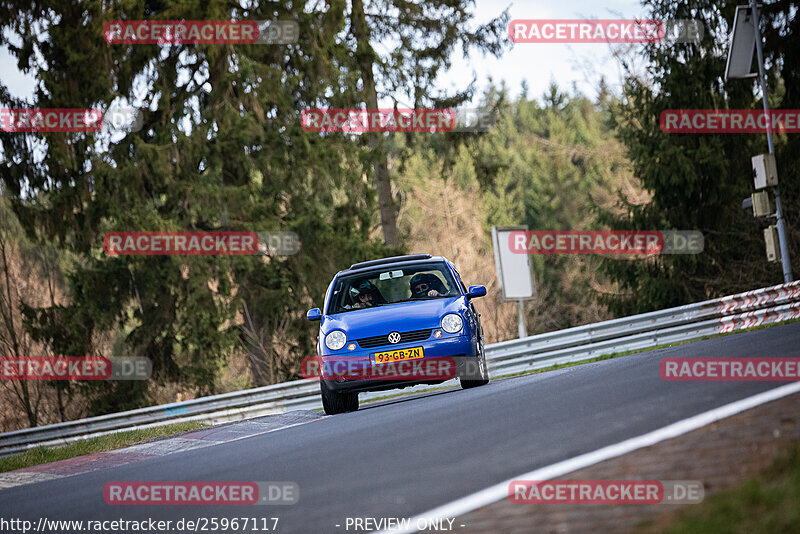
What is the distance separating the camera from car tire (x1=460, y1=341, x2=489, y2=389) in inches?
533

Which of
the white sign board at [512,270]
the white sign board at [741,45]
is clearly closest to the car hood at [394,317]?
the white sign board at [512,270]

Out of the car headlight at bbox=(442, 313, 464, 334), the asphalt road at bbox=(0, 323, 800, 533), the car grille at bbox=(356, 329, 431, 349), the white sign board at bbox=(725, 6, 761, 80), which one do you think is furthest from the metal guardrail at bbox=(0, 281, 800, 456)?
the asphalt road at bbox=(0, 323, 800, 533)

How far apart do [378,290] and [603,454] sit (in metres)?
7.17

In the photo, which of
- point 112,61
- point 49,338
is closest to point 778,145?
point 112,61

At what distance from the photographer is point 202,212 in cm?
2797

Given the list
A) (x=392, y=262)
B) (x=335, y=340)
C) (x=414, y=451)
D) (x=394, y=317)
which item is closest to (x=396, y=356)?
(x=394, y=317)

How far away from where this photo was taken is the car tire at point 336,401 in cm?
1313

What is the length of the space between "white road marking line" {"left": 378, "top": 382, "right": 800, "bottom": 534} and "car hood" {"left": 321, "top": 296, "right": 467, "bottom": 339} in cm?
514

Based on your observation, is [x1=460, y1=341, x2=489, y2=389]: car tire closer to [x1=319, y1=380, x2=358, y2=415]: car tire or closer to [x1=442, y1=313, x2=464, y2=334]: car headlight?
[x1=442, y1=313, x2=464, y2=334]: car headlight

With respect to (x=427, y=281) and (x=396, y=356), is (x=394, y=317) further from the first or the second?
(x=427, y=281)

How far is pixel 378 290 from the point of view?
44.9ft

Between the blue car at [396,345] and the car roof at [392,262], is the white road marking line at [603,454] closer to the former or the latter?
the blue car at [396,345]

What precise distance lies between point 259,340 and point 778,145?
53.0 ft

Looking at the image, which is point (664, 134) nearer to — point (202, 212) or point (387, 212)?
point (387, 212)
